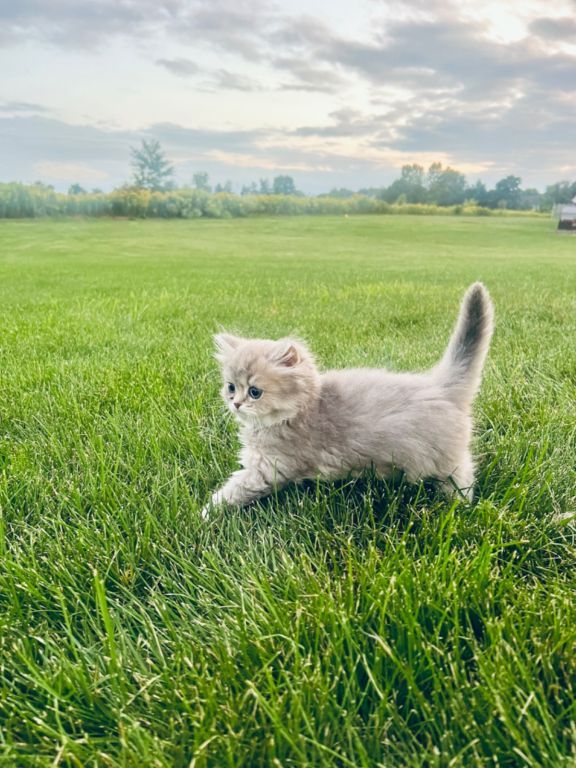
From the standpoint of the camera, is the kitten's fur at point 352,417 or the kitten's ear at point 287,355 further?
the kitten's ear at point 287,355

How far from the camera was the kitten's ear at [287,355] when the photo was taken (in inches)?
63.1

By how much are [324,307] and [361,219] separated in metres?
23.9

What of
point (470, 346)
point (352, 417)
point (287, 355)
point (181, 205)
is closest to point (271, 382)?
point (287, 355)

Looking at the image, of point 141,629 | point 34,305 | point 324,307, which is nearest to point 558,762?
point 141,629

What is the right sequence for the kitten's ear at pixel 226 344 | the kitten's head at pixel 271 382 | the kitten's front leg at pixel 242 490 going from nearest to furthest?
the kitten's front leg at pixel 242 490 → the kitten's head at pixel 271 382 → the kitten's ear at pixel 226 344

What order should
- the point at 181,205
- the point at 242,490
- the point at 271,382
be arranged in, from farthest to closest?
the point at 181,205
the point at 271,382
the point at 242,490

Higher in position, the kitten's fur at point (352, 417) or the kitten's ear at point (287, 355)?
the kitten's ear at point (287, 355)

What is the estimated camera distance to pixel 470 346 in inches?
63.2

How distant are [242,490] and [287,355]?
43cm

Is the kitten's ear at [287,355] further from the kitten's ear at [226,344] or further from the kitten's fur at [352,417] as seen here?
the kitten's ear at [226,344]

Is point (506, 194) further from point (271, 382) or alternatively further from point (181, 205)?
point (271, 382)

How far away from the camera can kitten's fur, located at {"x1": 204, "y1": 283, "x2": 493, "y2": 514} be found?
145 cm

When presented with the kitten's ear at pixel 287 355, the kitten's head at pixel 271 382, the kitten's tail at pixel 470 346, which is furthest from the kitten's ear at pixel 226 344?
the kitten's tail at pixel 470 346

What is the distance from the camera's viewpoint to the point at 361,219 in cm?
2727
